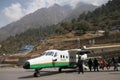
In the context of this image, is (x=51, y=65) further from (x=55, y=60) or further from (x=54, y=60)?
(x=55, y=60)

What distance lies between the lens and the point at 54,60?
31.2 metres

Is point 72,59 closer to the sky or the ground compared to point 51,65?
closer to the sky

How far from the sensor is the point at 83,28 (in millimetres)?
126062

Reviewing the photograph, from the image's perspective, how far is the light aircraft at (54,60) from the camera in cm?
2787

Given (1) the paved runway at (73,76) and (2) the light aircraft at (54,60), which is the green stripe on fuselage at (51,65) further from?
(1) the paved runway at (73,76)

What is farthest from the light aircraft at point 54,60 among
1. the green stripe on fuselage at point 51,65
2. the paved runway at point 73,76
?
the paved runway at point 73,76

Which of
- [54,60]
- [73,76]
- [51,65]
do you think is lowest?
[73,76]

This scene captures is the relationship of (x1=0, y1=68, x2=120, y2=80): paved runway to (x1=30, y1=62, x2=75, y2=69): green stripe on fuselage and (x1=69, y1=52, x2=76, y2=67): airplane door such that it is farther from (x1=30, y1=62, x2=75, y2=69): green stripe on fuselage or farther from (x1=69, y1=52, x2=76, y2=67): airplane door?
(x1=69, y1=52, x2=76, y2=67): airplane door

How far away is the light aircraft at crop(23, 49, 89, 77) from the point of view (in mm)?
27873

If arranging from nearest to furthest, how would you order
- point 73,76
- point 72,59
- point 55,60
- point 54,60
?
point 73,76
point 54,60
point 55,60
point 72,59

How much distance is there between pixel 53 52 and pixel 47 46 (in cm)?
8343

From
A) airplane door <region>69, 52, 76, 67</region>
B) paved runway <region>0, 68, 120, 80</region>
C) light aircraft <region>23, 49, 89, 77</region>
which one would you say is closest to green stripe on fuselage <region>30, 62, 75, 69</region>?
light aircraft <region>23, 49, 89, 77</region>

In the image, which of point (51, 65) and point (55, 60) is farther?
point (55, 60)

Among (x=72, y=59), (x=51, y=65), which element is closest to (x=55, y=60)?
(x=51, y=65)
